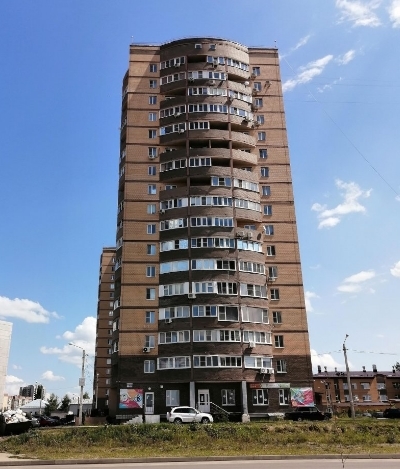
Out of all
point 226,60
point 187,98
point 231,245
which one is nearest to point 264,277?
point 231,245

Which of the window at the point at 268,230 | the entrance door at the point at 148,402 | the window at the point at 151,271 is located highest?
the window at the point at 268,230

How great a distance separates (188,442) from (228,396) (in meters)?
24.0

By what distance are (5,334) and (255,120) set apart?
67964mm

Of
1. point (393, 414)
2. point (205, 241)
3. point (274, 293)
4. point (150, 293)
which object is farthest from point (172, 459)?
point (393, 414)

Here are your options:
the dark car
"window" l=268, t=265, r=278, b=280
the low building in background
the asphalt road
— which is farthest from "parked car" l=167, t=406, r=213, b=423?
the low building in background

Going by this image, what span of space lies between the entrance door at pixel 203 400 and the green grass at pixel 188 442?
1946cm

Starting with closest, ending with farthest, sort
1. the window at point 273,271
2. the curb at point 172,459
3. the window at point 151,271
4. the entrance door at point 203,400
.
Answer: the curb at point 172,459 → the entrance door at point 203,400 → the window at point 151,271 → the window at point 273,271

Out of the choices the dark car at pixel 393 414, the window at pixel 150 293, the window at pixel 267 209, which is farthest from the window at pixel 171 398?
the dark car at pixel 393 414

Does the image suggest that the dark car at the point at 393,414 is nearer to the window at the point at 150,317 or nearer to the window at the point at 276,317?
the window at the point at 276,317

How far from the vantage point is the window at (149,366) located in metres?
49.3

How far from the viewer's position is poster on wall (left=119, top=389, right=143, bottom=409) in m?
47.6

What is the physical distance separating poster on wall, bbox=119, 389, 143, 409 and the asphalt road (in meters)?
28.6

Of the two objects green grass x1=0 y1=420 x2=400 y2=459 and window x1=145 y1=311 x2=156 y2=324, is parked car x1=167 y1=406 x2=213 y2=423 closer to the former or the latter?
green grass x1=0 y1=420 x2=400 y2=459

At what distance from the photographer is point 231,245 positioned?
52.0 metres
